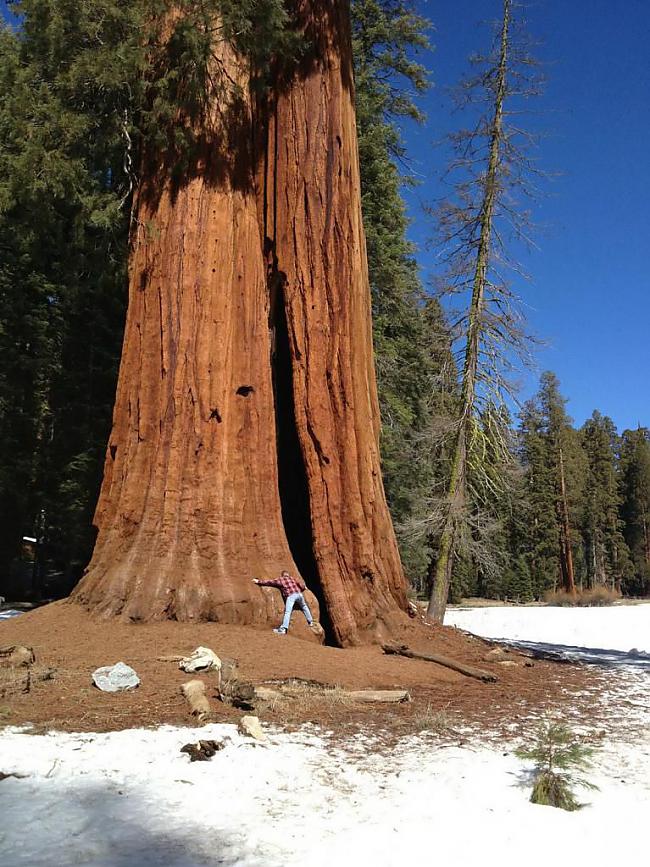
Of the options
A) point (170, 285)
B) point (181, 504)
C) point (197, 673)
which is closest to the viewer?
point (197, 673)

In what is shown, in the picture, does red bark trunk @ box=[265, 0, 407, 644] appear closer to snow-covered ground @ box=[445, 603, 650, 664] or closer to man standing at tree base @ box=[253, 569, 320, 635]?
man standing at tree base @ box=[253, 569, 320, 635]

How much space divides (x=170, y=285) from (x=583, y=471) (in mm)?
50613

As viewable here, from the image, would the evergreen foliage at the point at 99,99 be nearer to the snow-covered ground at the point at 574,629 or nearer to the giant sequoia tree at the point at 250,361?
the giant sequoia tree at the point at 250,361

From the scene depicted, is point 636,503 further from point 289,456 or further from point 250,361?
point 250,361

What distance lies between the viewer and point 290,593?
872 centimetres

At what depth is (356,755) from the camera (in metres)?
4.66

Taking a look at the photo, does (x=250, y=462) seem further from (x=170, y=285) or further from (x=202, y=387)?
(x=170, y=285)

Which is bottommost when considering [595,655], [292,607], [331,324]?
[595,655]

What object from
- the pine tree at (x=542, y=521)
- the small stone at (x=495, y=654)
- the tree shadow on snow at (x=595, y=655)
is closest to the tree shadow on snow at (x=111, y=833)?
the small stone at (x=495, y=654)

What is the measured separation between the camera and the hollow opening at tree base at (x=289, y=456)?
1040 centimetres

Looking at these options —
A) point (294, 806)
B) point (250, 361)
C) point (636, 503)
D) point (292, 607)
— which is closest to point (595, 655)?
point (292, 607)

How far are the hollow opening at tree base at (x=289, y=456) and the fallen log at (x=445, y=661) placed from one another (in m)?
1.64

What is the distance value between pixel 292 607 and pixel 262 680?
2.02 m

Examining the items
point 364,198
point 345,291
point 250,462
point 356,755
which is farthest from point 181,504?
point 364,198
